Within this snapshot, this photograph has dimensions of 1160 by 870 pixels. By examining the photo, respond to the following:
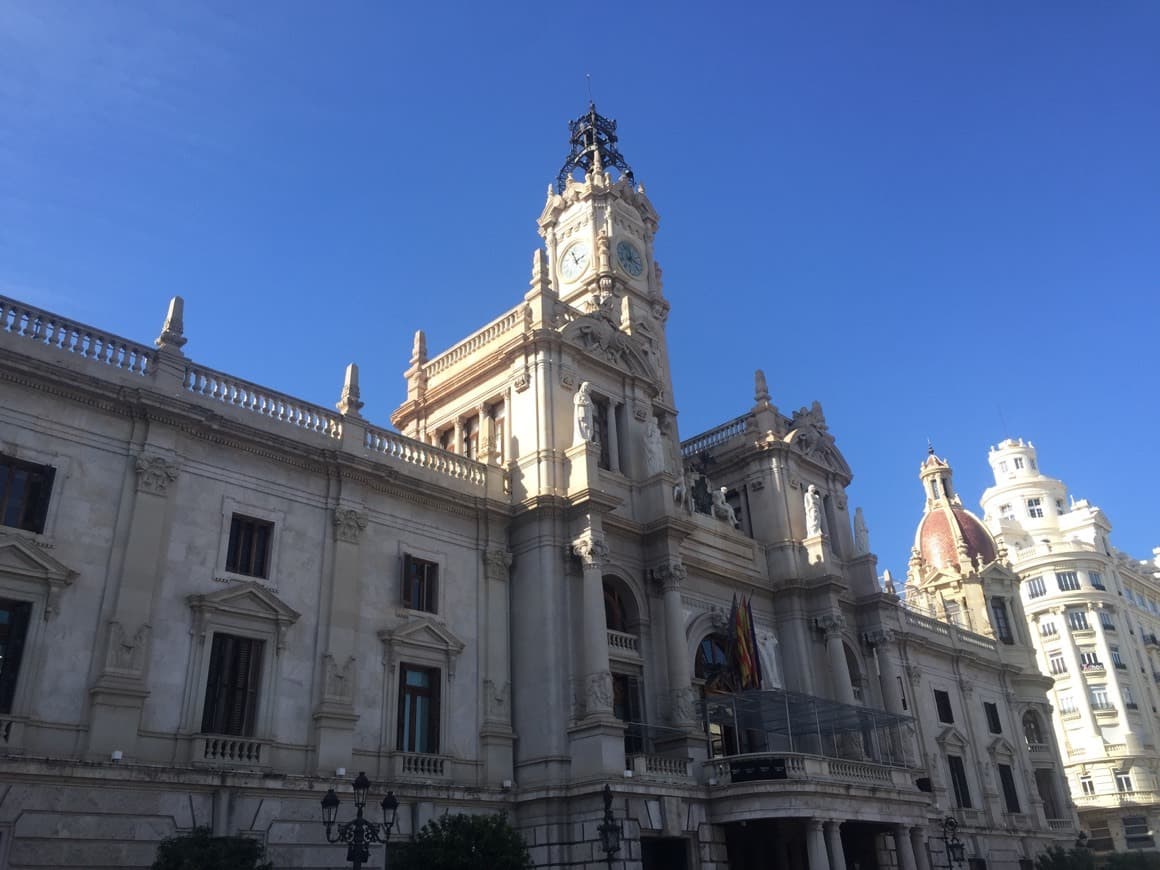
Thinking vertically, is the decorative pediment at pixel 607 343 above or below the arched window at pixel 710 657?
above

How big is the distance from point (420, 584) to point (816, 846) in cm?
1349

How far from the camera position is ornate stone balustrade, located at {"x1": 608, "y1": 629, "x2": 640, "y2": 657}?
3139 centimetres

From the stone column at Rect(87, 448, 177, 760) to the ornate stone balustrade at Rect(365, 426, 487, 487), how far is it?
21.6ft

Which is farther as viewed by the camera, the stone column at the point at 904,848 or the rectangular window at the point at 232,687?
the stone column at the point at 904,848

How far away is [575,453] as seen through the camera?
31828 mm

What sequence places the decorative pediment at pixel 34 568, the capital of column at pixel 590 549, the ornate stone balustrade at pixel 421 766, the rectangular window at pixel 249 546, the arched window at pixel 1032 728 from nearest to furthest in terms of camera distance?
the decorative pediment at pixel 34 568, the rectangular window at pixel 249 546, the ornate stone balustrade at pixel 421 766, the capital of column at pixel 590 549, the arched window at pixel 1032 728

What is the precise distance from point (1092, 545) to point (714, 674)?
193ft

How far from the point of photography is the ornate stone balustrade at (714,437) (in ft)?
145

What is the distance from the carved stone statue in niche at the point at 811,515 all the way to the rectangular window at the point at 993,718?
19.6 meters

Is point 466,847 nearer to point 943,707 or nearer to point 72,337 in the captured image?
point 72,337

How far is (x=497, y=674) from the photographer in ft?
96.0

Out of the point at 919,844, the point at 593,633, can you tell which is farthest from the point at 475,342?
the point at 919,844

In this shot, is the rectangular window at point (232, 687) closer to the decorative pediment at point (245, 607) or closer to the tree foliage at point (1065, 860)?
the decorative pediment at point (245, 607)

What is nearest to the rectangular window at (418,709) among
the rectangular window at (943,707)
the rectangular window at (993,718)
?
the rectangular window at (943,707)
